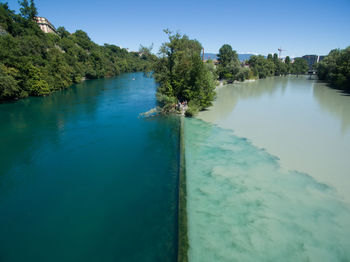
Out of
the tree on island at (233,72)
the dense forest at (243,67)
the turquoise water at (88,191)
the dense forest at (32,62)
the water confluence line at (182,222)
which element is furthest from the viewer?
the dense forest at (243,67)

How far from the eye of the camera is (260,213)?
810 centimetres

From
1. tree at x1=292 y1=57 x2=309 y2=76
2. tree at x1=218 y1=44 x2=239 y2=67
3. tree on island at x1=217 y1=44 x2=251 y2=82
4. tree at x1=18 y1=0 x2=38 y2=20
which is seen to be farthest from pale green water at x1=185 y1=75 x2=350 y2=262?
tree at x1=292 y1=57 x2=309 y2=76

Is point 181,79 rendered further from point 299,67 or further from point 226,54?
point 299,67

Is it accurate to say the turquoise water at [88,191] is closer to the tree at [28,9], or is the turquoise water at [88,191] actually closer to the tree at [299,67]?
the tree at [28,9]

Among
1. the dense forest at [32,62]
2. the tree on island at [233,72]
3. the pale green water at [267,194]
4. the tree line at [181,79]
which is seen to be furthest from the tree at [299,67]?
the pale green water at [267,194]

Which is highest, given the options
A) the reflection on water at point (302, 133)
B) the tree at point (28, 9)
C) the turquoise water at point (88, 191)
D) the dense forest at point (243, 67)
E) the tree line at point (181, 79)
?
the tree at point (28, 9)

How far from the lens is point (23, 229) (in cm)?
802

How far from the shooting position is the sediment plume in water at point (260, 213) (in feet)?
21.3

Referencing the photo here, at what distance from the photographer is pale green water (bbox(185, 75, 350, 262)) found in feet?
21.8

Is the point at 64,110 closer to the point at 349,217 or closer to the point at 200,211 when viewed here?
the point at 200,211

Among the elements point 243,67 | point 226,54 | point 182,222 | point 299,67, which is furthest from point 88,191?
point 299,67

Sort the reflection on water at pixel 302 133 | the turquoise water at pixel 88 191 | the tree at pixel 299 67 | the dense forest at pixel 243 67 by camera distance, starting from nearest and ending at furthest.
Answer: the turquoise water at pixel 88 191 → the reflection on water at pixel 302 133 → the dense forest at pixel 243 67 → the tree at pixel 299 67

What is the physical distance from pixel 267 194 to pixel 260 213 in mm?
1466

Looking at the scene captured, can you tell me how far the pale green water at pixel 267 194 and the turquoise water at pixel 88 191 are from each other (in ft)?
4.79
